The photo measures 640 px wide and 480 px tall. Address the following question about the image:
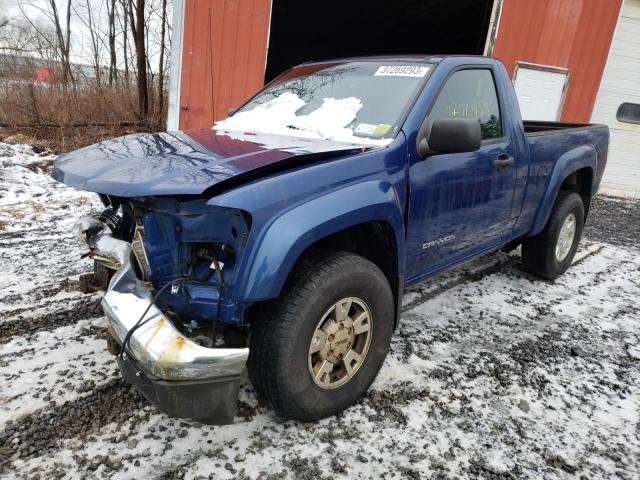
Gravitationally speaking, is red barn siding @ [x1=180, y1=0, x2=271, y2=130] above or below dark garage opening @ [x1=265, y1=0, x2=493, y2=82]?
below

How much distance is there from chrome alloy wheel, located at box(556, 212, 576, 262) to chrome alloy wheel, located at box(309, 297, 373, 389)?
2902 millimetres

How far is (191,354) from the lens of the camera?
177 cm

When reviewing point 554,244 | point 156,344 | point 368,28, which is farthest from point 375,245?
point 368,28

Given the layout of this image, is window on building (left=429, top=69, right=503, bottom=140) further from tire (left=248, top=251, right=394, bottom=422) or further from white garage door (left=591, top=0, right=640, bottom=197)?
white garage door (left=591, top=0, right=640, bottom=197)

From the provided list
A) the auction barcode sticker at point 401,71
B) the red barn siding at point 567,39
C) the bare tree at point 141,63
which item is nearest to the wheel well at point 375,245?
the auction barcode sticker at point 401,71

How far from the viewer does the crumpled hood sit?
6.09 feet

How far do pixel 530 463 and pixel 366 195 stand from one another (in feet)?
4.97

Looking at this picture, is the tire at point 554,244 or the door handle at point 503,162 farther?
the tire at point 554,244

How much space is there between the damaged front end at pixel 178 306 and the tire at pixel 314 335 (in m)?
0.19

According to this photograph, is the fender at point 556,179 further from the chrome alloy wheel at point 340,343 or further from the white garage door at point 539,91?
the white garage door at point 539,91

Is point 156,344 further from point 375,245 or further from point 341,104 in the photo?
point 341,104

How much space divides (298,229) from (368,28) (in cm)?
1373

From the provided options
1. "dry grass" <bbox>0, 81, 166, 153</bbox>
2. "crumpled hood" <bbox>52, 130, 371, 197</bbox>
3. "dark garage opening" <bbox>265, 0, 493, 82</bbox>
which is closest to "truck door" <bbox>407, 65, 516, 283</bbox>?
"crumpled hood" <bbox>52, 130, 371, 197</bbox>

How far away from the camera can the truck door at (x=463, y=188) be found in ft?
8.96
